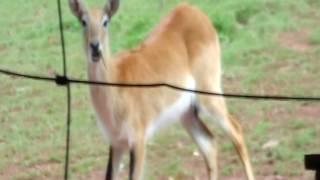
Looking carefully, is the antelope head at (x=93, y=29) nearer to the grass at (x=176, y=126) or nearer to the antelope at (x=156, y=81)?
the antelope at (x=156, y=81)

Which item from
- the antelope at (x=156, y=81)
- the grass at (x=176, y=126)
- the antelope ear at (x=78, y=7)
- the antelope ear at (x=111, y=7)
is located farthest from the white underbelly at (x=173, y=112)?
the antelope ear at (x=78, y=7)

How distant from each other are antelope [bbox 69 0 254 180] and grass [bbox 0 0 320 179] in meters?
0.49

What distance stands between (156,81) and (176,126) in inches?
77.2

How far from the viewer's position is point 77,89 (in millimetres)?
9945


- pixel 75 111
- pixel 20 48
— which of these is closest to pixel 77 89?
pixel 75 111

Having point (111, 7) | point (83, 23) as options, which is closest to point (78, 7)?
point (83, 23)

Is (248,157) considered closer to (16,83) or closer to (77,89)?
(77,89)

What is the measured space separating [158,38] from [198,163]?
121cm

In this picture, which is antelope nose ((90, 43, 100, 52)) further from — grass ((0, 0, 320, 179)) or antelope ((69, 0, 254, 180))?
grass ((0, 0, 320, 179))

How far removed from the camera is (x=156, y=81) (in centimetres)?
686

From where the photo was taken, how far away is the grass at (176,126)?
794cm

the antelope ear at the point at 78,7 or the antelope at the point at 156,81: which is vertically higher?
the antelope ear at the point at 78,7

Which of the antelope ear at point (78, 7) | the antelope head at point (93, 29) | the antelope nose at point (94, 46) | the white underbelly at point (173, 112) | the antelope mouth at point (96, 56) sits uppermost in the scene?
the antelope ear at point (78, 7)

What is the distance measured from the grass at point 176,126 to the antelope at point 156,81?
19.2 inches
